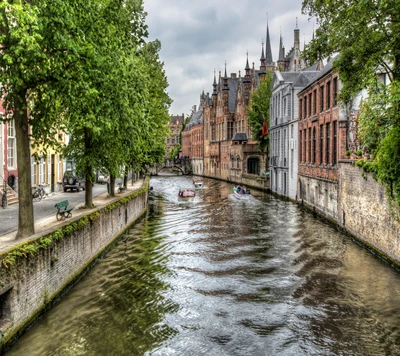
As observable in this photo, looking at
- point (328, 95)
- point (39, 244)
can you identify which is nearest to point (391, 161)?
point (39, 244)

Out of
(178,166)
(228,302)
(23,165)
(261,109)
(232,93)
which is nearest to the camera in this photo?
(23,165)

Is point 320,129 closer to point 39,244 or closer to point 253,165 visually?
point 39,244

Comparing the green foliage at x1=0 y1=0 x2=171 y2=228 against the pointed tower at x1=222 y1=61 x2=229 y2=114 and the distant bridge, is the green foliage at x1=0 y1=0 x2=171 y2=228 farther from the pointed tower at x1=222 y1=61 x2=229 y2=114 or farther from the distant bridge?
the distant bridge

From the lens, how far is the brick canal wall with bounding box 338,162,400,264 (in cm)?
1750

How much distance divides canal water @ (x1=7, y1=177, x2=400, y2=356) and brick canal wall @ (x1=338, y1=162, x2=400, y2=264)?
76cm

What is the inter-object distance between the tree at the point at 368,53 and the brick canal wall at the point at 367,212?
2.08m

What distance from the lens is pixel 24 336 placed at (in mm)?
10531

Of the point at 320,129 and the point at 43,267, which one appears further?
the point at 320,129

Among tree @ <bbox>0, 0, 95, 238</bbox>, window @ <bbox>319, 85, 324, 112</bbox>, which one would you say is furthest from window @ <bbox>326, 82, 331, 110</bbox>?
tree @ <bbox>0, 0, 95, 238</bbox>

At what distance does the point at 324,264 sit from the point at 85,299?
9.66 m

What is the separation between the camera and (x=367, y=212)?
2059 centimetres

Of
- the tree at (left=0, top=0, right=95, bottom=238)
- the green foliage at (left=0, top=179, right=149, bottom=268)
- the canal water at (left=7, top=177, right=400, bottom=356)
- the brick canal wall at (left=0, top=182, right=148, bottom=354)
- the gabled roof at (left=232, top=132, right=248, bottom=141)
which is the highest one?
the gabled roof at (left=232, top=132, right=248, bottom=141)

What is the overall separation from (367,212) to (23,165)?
50.4ft

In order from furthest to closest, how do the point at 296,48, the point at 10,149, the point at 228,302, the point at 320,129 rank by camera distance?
1. the point at 296,48
2. the point at 320,129
3. the point at 10,149
4. the point at 228,302
